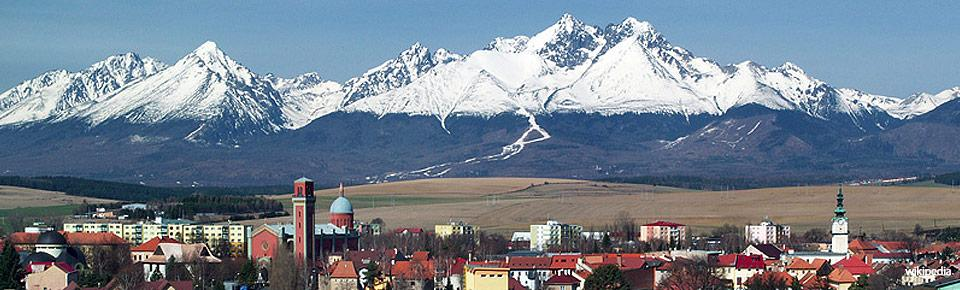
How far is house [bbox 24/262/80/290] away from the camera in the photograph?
73.1 metres

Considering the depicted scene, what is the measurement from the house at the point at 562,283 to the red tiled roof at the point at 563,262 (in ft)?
15.7

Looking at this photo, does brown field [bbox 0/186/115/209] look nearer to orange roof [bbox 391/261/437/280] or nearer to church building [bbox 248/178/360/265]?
church building [bbox 248/178/360/265]

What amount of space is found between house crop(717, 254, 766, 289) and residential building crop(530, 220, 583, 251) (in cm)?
2925

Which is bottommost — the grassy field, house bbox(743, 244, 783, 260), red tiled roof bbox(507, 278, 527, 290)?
red tiled roof bbox(507, 278, 527, 290)

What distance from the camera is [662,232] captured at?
400 feet

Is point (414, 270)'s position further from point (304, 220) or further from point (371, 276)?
point (304, 220)

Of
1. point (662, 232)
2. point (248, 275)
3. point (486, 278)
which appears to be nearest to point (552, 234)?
point (662, 232)

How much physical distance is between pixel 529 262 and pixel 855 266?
46.0 ft

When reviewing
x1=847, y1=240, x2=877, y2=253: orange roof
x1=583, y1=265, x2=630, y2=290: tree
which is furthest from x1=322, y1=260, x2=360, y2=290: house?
x1=847, y1=240, x2=877, y2=253: orange roof

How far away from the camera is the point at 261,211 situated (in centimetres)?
14488

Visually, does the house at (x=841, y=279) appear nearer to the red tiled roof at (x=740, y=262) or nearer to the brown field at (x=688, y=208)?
the red tiled roof at (x=740, y=262)

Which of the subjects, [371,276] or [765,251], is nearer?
[371,276]

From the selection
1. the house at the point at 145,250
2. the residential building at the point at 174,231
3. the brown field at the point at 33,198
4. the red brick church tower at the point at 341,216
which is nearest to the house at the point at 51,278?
the house at the point at 145,250

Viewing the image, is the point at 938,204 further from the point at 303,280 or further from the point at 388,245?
the point at 303,280
